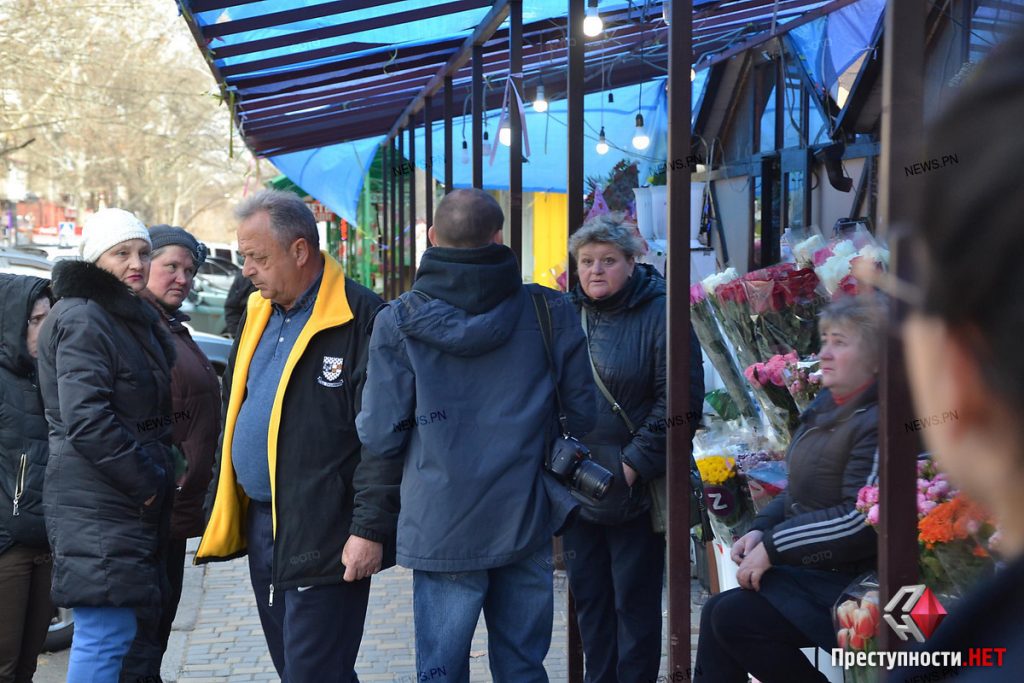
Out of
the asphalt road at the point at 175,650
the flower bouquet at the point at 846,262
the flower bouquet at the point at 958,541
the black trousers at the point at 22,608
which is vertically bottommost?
the asphalt road at the point at 175,650

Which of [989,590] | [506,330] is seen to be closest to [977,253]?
[989,590]

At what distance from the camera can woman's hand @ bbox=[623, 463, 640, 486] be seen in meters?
4.20

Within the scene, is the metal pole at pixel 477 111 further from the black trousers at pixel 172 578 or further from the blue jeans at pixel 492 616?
the blue jeans at pixel 492 616

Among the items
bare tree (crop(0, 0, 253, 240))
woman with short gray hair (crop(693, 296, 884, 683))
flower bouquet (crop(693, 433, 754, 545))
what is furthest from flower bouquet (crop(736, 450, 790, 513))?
bare tree (crop(0, 0, 253, 240))

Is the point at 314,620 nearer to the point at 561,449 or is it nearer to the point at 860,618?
the point at 561,449

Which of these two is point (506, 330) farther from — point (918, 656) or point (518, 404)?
point (918, 656)

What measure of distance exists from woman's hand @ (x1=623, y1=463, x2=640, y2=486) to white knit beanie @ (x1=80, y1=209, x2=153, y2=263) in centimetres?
203

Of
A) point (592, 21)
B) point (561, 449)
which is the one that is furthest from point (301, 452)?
point (592, 21)

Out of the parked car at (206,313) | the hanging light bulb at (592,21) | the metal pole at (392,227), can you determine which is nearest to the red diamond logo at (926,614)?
the hanging light bulb at (592,21)

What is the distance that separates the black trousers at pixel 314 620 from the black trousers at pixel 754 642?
46.7 inches

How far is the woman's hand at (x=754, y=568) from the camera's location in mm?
3434

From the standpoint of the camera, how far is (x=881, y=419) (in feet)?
7.50

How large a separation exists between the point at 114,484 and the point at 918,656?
133 inches
